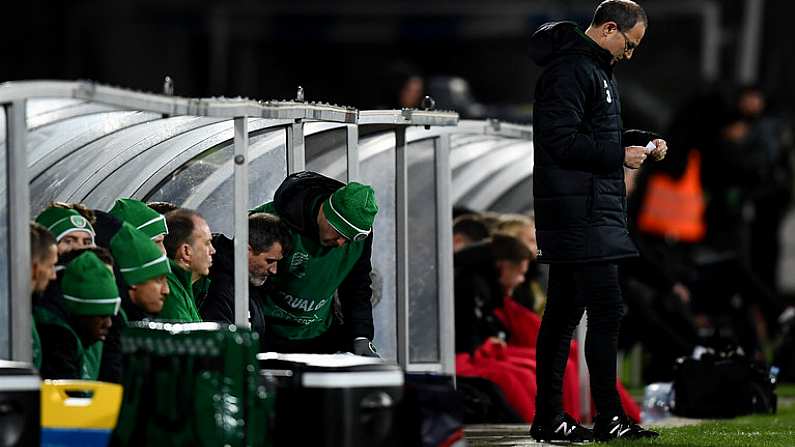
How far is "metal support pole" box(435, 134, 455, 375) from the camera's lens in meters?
10.2

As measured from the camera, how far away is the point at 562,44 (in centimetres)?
835

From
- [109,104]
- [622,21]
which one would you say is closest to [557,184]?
[622,21]

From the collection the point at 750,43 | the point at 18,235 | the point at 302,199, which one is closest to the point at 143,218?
the point at 302,199

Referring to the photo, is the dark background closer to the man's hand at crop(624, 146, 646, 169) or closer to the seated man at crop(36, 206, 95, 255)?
the man's hand at crop(624, 146, 646, 169)

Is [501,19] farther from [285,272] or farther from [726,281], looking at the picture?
[285,272]

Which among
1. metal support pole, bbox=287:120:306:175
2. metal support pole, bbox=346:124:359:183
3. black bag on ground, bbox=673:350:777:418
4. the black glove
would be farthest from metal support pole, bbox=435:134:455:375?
black bag on ground, bbox=673:350:777:418

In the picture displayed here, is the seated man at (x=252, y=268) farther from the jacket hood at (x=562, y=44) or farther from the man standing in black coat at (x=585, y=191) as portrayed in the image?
the jacket hood at (x=562, y=44)

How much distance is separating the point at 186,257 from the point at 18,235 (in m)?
1.20

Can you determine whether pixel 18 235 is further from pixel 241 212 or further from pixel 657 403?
pixel 657 403

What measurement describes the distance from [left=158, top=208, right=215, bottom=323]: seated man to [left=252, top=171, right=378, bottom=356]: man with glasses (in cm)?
35

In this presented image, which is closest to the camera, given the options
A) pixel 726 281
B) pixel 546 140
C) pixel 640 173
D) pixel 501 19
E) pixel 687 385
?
pixel 546 140

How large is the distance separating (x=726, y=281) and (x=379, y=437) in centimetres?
713

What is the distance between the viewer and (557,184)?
8.29m

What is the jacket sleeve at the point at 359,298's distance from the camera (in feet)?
29.6
